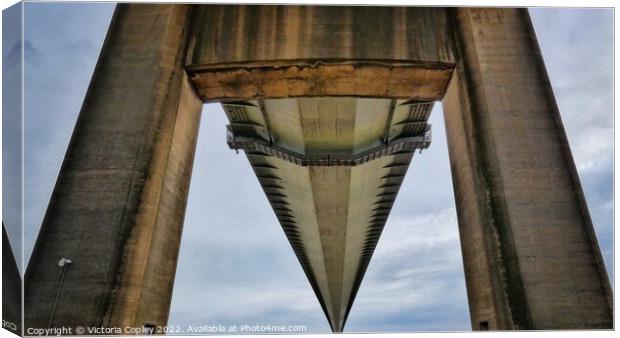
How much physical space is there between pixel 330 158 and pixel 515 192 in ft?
45.4

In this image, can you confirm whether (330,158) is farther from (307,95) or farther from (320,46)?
(320,46)

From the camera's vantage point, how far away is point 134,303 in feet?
28.7

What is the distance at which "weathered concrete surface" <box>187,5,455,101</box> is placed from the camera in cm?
1051

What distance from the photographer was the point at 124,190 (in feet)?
30.1

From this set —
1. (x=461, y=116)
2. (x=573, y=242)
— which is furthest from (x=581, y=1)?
(x=573, y=242)

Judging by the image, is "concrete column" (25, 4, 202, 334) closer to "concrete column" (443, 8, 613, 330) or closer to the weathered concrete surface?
the weathered concrete surface

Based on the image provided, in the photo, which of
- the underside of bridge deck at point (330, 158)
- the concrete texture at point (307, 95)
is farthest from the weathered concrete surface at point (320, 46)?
the underside of bridge deck at point (330, 158)

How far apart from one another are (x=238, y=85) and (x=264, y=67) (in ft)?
2.70

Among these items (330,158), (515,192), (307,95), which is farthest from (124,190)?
(330,158)

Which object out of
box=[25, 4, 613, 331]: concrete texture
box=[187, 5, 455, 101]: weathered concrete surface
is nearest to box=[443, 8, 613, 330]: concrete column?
box=[25, 4, 613, 331]: concrete texture

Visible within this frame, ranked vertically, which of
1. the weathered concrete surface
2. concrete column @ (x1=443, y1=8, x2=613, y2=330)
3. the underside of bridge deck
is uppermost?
the underside of bridge deck

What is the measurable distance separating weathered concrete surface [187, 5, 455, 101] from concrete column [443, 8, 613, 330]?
0.66 m

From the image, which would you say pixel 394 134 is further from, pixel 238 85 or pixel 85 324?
pixel 85 324

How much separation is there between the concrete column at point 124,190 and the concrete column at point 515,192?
18.1ft
